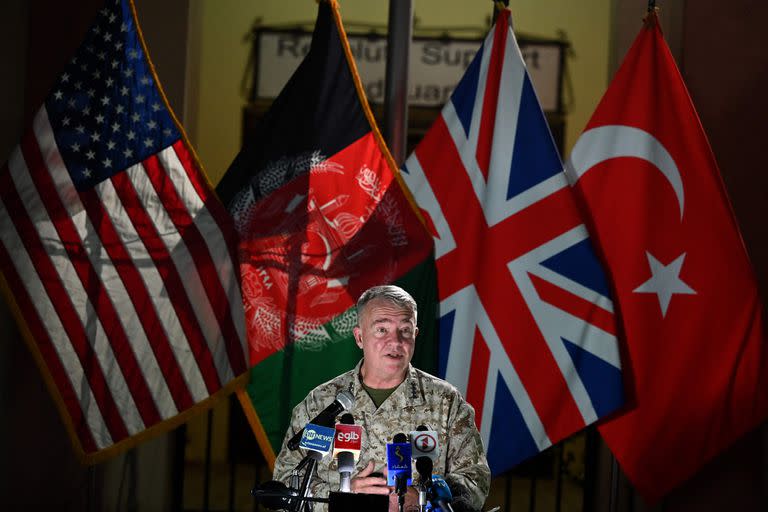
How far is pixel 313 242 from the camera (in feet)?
13.5

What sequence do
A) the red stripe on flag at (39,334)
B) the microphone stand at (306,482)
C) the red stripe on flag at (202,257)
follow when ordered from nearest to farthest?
the microphone stand at (306,482)
the red stripe on flag at (39,334)
the red stripe on flag at (202,257)

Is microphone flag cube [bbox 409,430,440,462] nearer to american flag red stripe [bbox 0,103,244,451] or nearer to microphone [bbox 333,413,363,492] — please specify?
microphone [bbox 333,413,363,492]

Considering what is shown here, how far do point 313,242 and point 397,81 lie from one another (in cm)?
92

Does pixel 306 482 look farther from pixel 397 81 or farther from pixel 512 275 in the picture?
pixel 397 81

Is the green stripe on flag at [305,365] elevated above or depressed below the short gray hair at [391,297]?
below

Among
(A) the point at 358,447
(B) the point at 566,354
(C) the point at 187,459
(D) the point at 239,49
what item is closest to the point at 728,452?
(B) the point at 566,354

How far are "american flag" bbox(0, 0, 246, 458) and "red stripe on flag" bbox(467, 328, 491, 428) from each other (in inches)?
40.4

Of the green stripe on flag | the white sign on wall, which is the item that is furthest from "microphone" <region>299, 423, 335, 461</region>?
the white sign on wall

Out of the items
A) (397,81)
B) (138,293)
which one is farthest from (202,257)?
(397,81)

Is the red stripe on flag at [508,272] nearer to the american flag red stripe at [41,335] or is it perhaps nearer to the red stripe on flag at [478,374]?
the red stripe on flag at [478,374]

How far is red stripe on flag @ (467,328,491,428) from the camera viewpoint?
4.18m

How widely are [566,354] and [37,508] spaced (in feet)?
9.21

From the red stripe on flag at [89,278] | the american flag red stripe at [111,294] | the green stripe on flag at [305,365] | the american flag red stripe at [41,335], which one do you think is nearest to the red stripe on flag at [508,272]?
the green stripe on flag at [305,365]

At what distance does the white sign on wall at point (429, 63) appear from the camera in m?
6.52
